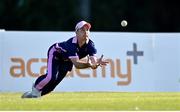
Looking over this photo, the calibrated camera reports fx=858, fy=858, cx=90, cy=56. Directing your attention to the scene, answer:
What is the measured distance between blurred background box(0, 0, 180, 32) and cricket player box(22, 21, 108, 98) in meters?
21.9

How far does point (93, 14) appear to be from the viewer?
1564 inches

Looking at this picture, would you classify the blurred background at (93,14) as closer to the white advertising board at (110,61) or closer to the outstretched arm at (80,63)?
the white advertising board at (110,61)

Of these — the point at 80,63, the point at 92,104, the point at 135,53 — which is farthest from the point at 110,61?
the point at 92,104

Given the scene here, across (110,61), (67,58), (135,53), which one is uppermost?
(135,53)

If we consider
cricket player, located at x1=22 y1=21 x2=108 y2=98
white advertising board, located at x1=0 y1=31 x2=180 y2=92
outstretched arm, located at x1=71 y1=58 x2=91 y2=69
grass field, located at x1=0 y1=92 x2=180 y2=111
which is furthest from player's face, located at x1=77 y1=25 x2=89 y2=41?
white advertising board, located at x1=0 y1=31 x2=180 y2=92

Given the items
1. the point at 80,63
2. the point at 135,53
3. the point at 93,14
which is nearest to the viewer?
the point at 80,63

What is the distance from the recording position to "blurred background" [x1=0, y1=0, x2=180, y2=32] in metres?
39.3

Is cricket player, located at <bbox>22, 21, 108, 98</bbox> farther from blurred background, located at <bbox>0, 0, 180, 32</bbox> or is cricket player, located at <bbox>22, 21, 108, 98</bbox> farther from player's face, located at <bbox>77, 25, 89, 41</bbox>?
blurred background, located at <bbox>0, 0, 180, 32</bbox>

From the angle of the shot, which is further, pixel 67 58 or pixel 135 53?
pixel 135 53

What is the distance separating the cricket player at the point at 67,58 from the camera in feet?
53.1

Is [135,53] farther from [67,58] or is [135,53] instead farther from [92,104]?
[92,104]

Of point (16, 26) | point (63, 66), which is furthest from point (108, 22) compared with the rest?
point (63, 66)

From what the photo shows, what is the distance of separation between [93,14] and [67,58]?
23.2 metres

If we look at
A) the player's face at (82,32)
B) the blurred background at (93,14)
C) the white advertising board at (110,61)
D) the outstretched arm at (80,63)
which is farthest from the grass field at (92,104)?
the blurred background at (93,14)
